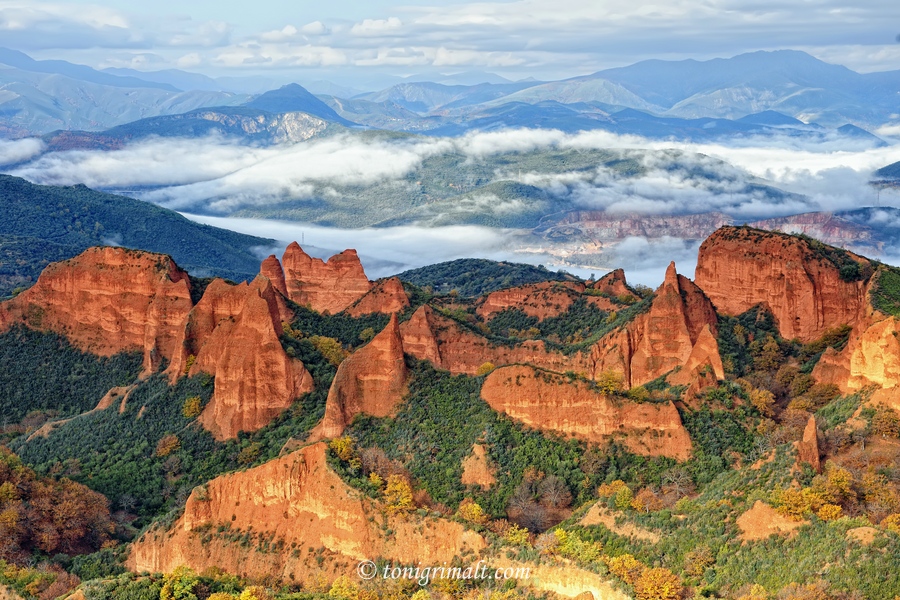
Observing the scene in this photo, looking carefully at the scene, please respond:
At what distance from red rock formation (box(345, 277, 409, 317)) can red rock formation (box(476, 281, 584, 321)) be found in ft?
42.0

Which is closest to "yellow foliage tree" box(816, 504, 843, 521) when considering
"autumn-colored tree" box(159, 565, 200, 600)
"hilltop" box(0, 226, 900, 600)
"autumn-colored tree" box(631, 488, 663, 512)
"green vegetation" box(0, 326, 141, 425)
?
→ "hilltop" box(0, 226, 900, 600)

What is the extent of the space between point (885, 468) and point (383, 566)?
21688mm

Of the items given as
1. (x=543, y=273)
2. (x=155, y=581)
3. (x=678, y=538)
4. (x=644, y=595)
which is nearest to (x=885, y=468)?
(x=678, y=538)

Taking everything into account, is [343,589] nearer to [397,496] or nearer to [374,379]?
[397,496]

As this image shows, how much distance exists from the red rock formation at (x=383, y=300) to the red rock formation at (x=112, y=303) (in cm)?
1451

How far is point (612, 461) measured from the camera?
57844 millimetres

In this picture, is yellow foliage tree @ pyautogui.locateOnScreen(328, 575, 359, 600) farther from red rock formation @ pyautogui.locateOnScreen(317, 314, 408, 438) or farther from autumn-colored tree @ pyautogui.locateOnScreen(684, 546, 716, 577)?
red rock formation @ pyautogui.locateOnScreen(317, 314, 408, 438)

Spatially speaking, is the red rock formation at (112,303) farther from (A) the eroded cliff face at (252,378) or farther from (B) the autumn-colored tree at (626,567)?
(B) the autumn-colored tree at (626,567)

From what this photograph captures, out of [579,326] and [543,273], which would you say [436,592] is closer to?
[579,326]

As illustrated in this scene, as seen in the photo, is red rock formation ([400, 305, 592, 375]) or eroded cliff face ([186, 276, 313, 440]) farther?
red rock formation ([400, 305, 592, 375])

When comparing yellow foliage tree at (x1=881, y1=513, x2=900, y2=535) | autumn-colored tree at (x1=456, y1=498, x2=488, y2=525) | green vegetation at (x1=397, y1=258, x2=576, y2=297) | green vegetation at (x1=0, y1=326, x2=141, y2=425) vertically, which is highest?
yellow foliage tree at (x1=881, y1=513, x2=900, y2=535)

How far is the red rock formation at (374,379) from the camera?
63469 millimetres

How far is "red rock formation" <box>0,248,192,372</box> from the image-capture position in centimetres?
8169

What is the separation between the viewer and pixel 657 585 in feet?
140
